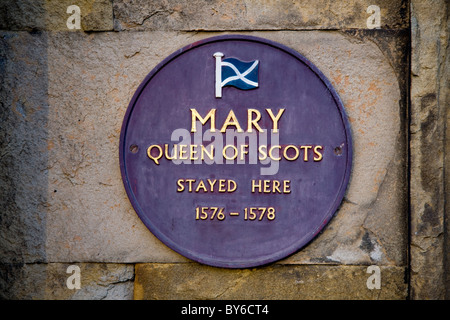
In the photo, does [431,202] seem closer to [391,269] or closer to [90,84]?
[391,269]

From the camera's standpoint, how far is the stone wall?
7.36ft

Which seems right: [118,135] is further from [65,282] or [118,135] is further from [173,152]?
[65,282]

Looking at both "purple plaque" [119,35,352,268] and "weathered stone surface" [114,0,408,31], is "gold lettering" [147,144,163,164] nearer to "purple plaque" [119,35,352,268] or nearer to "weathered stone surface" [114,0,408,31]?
"purple plaque" [119,35,352,268]

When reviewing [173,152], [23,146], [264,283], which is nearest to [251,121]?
[173,152]

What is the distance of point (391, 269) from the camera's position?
227cm

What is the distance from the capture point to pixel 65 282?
7.68ft

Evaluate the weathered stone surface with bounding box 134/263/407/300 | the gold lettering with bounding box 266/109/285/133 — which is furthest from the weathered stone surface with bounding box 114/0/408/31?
the weathered stone surface with bounding box 134/263/407/300

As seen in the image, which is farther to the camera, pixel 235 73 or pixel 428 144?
pixel 235 73

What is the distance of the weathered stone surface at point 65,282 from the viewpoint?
2.33 m

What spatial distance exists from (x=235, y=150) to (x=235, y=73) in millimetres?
423

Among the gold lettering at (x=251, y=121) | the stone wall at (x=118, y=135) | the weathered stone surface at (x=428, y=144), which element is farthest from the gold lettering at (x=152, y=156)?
the weathered stone surface at (x=428, y=144)
